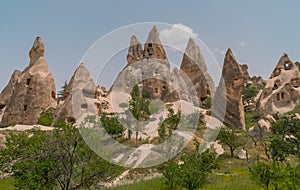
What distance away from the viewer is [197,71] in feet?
129

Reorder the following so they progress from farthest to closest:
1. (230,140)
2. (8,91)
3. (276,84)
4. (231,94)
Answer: (8,91) → (276,84) → (231,94) → (230,140)

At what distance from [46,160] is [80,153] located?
834 mm

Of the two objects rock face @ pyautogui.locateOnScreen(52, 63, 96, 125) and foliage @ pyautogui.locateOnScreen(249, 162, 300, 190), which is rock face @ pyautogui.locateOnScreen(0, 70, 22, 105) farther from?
foliage @ pyautogui.locateOnScreen(249, 162, 300, 190)

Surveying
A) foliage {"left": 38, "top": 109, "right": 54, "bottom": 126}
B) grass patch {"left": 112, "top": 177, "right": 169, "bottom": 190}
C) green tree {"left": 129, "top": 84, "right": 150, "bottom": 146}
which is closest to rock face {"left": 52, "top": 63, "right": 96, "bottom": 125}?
foliage {"left": 38, "top": 109, "right": 54, "bottom": 126}

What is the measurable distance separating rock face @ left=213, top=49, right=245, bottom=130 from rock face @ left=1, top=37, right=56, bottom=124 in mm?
18549

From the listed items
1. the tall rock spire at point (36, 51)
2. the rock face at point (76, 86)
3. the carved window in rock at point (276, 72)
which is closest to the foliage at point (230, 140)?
the rock face at point (76, 86)

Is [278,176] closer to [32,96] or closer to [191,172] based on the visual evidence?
[191,172]

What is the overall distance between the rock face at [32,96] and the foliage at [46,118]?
71 centimetres

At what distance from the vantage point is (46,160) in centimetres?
620

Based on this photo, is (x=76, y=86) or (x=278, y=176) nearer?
(x=278, y=176)

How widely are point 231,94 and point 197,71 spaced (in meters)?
11.1

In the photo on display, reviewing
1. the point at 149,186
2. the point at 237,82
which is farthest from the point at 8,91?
the point at 149,186

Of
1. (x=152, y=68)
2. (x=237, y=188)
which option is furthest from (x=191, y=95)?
(x=237, y=188)

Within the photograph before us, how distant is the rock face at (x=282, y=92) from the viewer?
3247 centimetres
